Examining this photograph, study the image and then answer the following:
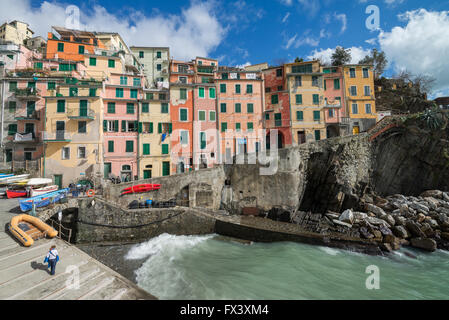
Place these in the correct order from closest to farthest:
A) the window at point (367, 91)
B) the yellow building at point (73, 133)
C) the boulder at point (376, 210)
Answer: the boulder at point (376, 210)
the yellow building at point (73, 133)
the window at point (367, 91)

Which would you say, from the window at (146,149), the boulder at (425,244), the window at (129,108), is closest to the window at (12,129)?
the window at (129,108)

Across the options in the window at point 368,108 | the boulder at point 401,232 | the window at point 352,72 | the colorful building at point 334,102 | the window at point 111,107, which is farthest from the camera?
the window at point 352,72

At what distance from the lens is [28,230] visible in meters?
9.82

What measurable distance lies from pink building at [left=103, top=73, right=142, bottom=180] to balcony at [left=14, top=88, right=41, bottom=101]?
7.69 meters

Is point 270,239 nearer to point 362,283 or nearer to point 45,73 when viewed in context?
point 362,283

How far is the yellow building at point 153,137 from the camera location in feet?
74.1

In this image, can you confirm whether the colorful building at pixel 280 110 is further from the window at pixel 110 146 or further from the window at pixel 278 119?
the window at pixel 110 146

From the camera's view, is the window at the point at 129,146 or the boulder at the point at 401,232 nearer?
the boulder at the point at 401,232

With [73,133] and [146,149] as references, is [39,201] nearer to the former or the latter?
[73,133]

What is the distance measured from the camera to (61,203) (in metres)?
13.5

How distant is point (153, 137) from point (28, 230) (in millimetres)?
14755

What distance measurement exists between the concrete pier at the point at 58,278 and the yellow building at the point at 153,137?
547 inches

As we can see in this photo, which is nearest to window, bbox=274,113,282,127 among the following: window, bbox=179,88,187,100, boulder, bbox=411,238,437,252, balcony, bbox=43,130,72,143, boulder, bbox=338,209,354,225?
window, bbox=179,88,187,100

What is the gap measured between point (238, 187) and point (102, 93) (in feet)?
63.9
